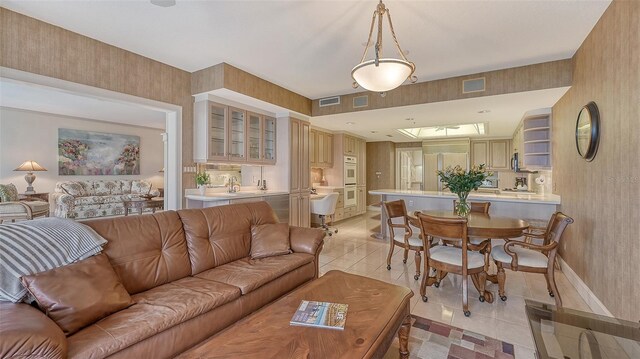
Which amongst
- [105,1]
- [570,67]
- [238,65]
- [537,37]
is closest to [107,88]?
[105,1]

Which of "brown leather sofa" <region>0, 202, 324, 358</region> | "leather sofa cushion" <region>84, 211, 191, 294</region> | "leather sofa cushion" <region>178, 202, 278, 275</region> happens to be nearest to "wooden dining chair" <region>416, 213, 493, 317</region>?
"brown leather sofa" <region>0, 202, 324, 358</region>

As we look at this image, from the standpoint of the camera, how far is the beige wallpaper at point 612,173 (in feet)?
6.31

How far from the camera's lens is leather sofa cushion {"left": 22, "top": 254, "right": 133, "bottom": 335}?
138cm

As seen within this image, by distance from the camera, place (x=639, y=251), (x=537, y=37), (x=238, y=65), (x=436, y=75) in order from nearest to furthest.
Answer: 1. (x=639, y=251)
2. (x=537, y=37)
3. (x=238, y=65)
4. (x=436, y=75)

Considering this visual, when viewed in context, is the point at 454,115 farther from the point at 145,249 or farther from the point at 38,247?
the point at 38,247

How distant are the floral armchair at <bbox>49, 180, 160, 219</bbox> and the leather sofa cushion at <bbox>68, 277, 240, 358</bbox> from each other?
5.11 metres

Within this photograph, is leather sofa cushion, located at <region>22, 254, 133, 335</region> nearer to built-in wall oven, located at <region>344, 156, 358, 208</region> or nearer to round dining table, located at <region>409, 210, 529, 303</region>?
round dining table, located at <region>409, 210, 529, 303</region>

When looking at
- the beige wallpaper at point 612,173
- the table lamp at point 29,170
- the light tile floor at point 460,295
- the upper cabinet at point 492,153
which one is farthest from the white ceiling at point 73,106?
the upper cabinet at point 492,153

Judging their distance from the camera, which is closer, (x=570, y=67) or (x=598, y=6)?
(x=598, y=6)

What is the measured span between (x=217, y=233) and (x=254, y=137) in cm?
273

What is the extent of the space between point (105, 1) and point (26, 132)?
18.8ft

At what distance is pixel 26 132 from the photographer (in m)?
6.03

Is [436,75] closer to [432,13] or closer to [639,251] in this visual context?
[432,13]

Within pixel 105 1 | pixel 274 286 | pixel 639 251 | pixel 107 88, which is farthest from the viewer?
pixel 107 88
